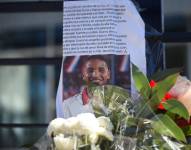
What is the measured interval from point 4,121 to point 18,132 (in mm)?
76

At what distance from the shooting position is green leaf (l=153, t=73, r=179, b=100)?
1302mm

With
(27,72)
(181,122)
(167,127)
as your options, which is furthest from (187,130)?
(27,72)

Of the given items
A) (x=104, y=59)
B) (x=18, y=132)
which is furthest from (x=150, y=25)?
(x=18, y=132)

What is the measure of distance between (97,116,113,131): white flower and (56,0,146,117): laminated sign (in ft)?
0.96

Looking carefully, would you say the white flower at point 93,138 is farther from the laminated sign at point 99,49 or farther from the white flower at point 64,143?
the laminated sign at point 99,49

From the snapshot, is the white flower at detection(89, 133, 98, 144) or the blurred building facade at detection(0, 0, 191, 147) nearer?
the white flower at detection(89, 133, 98, 144)

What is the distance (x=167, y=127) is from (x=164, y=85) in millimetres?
138

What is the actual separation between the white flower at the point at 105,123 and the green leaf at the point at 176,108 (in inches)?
6.6

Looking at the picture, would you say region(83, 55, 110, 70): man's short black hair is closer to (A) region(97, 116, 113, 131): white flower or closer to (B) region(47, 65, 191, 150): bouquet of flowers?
(B) region(47, 65, 191, 150): bouquet of flowers

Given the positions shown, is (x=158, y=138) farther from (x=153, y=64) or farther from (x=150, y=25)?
(x=150, y=25)

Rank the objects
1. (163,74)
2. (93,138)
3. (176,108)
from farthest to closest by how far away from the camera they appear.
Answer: (163,74) < (176,108) < (93,138)

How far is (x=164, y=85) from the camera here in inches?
51.6

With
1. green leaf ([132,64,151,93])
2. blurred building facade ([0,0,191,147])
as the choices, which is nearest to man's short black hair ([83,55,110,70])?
green leaf ([132,64,151,93])

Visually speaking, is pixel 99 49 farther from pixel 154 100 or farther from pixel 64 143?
pixel 64 143
